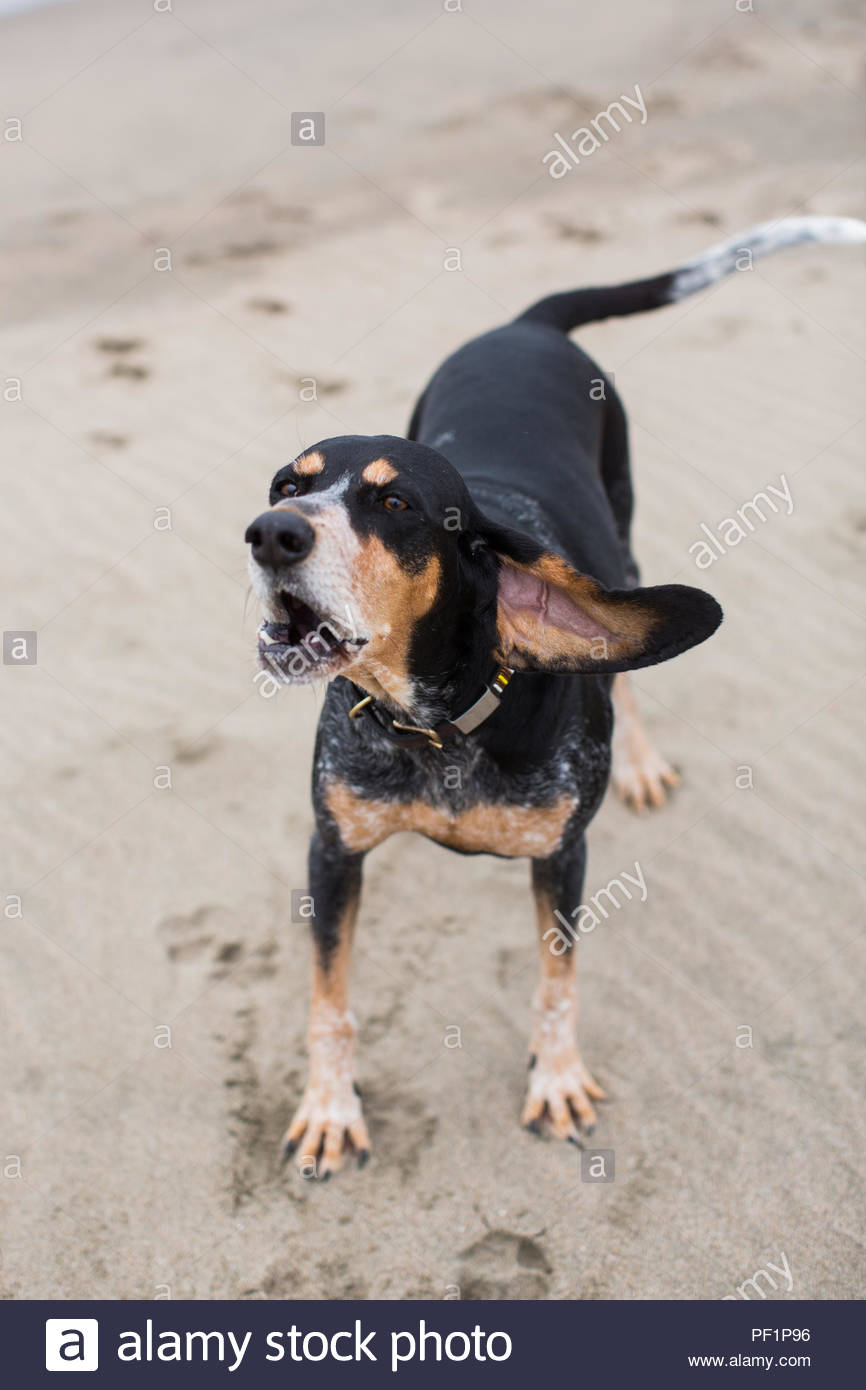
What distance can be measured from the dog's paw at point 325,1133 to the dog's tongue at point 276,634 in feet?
5.74

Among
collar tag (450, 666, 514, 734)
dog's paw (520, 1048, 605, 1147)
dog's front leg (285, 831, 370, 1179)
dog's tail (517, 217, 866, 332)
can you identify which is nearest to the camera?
collar tag (450, 666, 514, 734)

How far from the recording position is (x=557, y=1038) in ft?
13.1

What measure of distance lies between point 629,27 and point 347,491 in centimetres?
1175

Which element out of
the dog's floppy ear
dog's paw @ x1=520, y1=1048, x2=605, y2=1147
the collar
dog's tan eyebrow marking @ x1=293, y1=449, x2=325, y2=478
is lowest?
dog's paw @ x1=520, y1=1048, x2=605, y2=1147

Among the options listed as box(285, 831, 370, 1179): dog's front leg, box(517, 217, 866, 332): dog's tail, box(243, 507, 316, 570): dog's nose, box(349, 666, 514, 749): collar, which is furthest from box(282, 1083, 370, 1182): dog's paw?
box(517, 217, 866, 332): dog's tail

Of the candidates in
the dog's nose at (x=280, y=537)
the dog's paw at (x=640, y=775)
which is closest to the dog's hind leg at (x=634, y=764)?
the dog's paw at (x=640, y=775)

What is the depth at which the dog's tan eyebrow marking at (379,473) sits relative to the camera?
279cm

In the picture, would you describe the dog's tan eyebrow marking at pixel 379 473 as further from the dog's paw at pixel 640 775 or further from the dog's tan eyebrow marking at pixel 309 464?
the dog's paw at pixel 640 775

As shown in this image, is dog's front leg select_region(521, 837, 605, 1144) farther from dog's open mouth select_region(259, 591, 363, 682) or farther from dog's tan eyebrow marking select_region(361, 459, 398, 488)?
dog's tan eyebrow marking select_region(361, 459, 398, 488)

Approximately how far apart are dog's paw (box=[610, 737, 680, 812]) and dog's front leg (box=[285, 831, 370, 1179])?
65.2 inches

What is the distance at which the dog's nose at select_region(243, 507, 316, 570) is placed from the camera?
2535 millimetres

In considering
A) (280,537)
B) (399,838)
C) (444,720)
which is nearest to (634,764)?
(399,838)

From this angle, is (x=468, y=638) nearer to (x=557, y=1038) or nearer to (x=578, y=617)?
(x=578, y=617)

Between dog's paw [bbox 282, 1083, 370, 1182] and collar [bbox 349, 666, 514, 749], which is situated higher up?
collar [bbox 349, 666, 514, 749]
